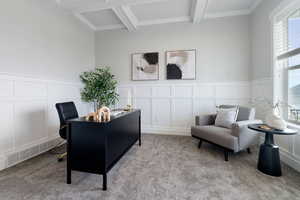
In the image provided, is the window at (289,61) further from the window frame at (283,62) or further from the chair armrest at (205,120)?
the chair armrest at (205,120)

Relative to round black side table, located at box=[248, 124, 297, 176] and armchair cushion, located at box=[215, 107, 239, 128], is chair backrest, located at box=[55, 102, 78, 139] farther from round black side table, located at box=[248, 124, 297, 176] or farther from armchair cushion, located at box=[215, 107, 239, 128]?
round black side table, located at box=[248, 124, 297, 176]

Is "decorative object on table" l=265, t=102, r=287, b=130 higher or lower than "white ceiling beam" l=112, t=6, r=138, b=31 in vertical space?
lower

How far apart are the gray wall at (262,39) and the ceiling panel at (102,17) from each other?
3179 mm

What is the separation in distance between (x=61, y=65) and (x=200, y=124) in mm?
3201

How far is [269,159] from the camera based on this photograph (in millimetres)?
1927

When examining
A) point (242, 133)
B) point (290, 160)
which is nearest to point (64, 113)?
point (242, 133)

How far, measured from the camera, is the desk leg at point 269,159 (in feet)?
6.20

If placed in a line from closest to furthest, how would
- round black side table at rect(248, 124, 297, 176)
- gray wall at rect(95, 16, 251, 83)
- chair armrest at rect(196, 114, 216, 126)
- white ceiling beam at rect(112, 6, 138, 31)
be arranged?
round black side table at rect(248, 124, 297, 176) → chair armrest at rect(196, 114, 216, 126) → white ceiling beam at rect(112, 6, 138, 31) → gray wall at rect(95, 16, 251, 83)

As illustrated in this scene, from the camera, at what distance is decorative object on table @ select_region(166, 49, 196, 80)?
369 centimetres

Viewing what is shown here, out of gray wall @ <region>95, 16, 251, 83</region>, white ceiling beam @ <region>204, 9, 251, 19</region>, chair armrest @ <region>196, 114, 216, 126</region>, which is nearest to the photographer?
chair armrest @ <region>196, 114, 216, 126</region>

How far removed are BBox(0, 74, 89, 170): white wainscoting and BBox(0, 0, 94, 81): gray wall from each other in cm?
20

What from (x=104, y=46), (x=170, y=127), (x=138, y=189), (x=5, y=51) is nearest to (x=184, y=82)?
(x=170, y=127)

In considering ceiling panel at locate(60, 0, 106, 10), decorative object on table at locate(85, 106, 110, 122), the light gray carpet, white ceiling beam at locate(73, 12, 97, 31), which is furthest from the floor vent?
white ceiling beam at locate(73, 12, 97, 31)

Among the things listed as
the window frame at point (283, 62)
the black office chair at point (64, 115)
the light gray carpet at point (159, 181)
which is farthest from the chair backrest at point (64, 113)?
the window frame at point (283, 62)
